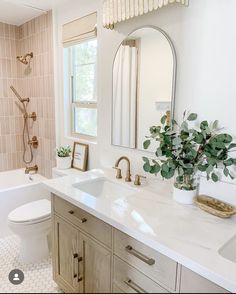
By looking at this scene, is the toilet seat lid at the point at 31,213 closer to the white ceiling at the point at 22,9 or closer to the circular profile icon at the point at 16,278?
the circular profile icon at the point at 16,278

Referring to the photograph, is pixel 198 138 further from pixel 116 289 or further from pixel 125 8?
pixel 125 8

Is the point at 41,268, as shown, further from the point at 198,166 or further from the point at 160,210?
the point at 198,166

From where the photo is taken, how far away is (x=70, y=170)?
245cm

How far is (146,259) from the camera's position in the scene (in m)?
1.12

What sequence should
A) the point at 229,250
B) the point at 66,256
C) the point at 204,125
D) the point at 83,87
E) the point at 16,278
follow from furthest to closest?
the point at 83,87 → the point at 66,256 → the point at 204,125 → the point at 229,250 → the point at 16,278

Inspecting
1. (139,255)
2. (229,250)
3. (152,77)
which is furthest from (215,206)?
(152,77)

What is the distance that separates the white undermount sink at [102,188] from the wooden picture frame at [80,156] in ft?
1.80

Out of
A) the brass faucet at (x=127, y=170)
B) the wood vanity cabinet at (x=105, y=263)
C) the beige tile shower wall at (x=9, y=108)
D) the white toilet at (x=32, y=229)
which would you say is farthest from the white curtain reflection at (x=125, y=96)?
the beige tile shower wall at (x=9, y=108)

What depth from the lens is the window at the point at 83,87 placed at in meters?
2.42

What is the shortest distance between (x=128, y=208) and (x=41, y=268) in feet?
4.11

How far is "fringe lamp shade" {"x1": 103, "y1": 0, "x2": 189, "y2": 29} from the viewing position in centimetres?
154

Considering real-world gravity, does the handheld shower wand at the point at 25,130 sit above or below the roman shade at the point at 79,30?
below

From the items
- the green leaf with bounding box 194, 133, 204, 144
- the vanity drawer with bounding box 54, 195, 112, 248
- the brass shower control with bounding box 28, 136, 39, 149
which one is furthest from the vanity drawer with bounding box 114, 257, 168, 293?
the brass shower control with bounding box 28, 136, 39, 149

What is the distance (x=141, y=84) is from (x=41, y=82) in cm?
155
